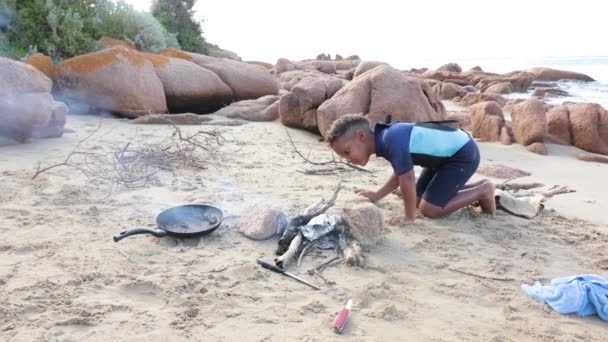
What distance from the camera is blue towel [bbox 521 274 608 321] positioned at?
2.60m

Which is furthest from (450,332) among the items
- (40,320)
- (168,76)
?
(168,76)

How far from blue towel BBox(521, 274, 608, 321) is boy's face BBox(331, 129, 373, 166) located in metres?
1.55

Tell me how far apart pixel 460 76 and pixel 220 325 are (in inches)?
847

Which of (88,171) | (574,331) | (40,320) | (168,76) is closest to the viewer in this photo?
(40,320)

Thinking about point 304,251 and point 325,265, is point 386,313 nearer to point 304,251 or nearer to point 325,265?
point 325,265

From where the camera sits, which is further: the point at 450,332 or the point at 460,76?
the point at 460,76

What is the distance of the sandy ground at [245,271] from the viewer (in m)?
2.35

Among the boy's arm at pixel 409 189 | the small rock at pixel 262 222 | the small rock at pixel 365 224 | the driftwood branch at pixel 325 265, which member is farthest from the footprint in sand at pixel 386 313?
the boy's arm at pixel 409 189

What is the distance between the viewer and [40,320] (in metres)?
2.27

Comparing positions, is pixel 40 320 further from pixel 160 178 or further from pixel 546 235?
pixel 546 235

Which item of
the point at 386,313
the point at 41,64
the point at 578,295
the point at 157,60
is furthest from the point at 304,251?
the point at 157,60

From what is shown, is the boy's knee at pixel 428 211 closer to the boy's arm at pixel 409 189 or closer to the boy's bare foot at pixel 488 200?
the boy's arm at pixel 409 189

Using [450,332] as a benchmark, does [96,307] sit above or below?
above

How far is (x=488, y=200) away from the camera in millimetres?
4121
